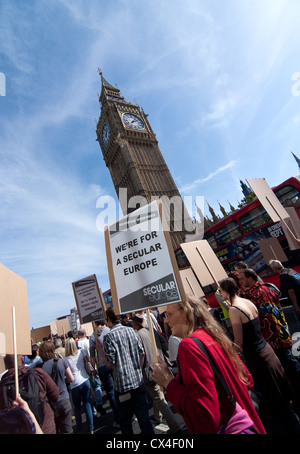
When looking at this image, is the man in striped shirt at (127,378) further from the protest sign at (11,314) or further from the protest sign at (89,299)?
the protest sign at (89,299)

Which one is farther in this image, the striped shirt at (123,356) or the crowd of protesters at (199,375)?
the striped shirt at (123,356)

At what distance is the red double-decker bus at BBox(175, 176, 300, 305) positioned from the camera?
25.4 ft

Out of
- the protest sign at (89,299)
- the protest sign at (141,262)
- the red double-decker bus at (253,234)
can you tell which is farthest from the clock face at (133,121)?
the protest sign at (141,262)

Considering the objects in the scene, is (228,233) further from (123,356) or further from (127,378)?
(127,378)

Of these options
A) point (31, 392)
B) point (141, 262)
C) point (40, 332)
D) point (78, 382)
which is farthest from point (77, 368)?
point (40, 332)

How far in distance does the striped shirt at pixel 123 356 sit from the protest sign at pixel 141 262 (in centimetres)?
87

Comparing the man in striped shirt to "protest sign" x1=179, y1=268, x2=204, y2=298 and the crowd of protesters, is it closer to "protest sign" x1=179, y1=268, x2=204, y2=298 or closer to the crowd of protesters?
the crowd of protesters

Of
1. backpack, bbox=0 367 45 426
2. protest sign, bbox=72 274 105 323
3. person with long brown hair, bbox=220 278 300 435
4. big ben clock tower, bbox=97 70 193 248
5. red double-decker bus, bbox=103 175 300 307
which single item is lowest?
person with long brown hair, bbox=220 278 300 435

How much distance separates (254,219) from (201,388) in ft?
28.1

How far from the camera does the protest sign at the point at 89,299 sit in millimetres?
4859

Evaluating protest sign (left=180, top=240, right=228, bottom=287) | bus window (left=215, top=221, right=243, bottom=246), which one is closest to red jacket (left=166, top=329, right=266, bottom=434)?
protest sign (left=180, top=240, right=228, bottom=287)

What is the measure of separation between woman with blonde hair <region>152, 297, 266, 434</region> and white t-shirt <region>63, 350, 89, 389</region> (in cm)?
294
